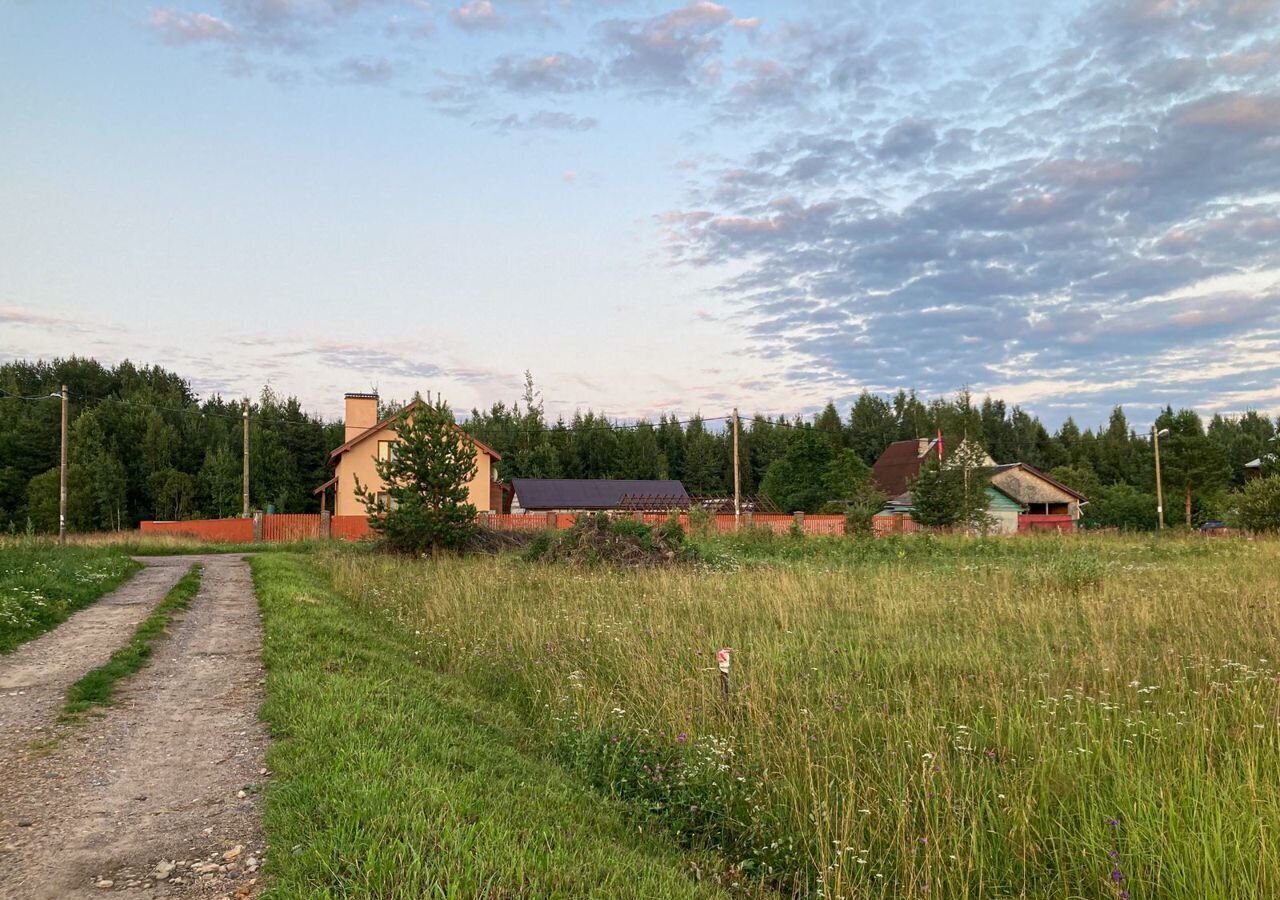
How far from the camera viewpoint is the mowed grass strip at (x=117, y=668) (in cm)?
672

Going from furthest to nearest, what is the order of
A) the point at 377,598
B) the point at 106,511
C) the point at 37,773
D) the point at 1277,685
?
the point at 106,511 → the point at 377,598 → the point at 1277,685 → the point at 37,773

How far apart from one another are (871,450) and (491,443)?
153 ft

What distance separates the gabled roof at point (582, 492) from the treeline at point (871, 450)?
8.71 m

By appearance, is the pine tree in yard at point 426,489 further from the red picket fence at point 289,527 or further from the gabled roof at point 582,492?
the gabled roof at point 582,492

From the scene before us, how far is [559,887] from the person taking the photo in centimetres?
338

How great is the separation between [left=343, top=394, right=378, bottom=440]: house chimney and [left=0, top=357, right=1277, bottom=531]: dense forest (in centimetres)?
1851

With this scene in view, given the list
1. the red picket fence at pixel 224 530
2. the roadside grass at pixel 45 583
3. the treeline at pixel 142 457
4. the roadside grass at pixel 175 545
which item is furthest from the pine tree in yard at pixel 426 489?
the treeline at pixel 142 457

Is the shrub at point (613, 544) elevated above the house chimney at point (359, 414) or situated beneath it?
situated beneath

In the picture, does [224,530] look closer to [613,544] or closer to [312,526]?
[312,526]

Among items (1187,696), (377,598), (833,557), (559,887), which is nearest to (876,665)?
Answer: (1187,696)

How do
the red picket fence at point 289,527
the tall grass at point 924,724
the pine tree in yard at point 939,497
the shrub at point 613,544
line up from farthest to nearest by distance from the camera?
the red picket fence at point 289,527, the pine tree in yard at point 939,497, the shrub at point 613,544, the tall grass at point 924,724

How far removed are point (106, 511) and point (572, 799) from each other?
214 ft

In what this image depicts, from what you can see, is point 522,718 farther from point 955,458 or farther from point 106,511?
point 106,511

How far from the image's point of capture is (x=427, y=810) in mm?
4066
